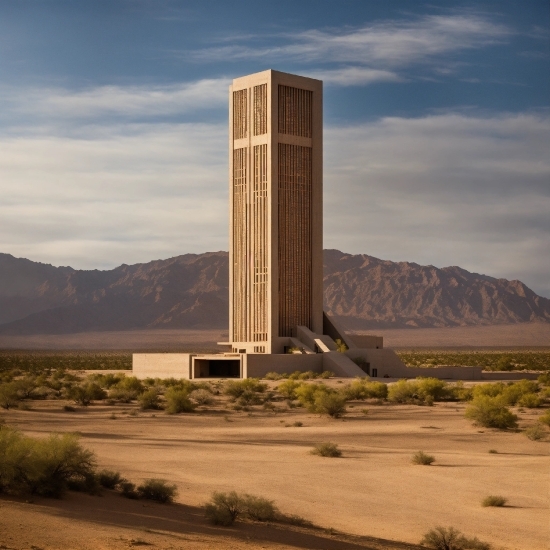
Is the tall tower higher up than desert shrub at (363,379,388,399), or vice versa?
the tall tower

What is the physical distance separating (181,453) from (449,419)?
1087 cm

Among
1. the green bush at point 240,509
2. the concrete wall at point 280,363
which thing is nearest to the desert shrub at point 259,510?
the green bush at point 240,509

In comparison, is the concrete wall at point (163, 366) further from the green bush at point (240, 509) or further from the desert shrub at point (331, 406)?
the green bush at point (240, 509)

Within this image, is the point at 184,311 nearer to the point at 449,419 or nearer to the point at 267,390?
the point at 267,390

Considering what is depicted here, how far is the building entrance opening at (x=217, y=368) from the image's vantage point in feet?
177

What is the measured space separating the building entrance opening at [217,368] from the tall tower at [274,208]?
2331mm

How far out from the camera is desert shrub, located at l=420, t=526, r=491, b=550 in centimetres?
1227

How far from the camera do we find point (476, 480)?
691 inches

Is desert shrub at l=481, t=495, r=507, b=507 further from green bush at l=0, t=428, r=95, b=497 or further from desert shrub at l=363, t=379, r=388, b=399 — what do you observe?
desert shrub at l=363, t=379, r=388, b=399

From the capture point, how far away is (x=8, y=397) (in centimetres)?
3019

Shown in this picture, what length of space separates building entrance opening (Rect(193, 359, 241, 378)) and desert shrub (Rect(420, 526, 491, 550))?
136 feet

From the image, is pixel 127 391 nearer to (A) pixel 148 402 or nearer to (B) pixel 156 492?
(A) pixel 148 402

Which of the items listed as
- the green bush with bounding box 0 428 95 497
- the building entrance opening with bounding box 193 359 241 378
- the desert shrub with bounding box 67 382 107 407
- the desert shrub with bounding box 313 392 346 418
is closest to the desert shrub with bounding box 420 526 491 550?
the green bush with bounding box 0 428 95 497

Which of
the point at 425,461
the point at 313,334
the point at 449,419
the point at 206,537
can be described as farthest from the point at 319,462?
the point at 313,334
